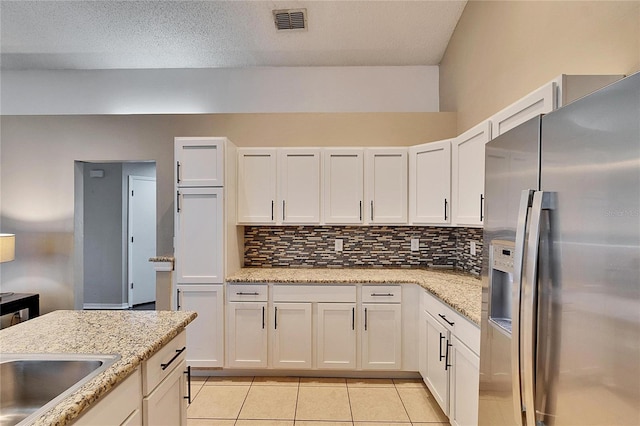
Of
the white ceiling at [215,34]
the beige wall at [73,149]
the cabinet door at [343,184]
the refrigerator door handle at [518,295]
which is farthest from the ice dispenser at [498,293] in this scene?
the white ceiling at [215,34]

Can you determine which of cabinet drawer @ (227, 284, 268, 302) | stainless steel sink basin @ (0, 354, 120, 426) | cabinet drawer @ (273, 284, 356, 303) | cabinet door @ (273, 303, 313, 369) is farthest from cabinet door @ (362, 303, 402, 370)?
stainless steel sink basin @ (0, 354, 120, 426)

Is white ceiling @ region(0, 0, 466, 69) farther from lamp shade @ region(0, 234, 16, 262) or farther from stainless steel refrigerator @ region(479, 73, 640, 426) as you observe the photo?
stainless steel refrigerator @ region(479, 73, 640, 426)

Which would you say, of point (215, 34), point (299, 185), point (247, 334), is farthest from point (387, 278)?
point (215, 34)

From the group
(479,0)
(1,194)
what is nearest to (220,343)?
(1,194)

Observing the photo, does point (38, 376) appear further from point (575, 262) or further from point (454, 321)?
point (454, 321)

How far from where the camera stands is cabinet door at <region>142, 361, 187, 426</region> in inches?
51.3

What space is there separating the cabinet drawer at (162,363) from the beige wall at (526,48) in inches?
92.6

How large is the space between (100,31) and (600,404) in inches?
177

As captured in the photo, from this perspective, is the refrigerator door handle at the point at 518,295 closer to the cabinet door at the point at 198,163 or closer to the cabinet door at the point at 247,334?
the cabinet door at the point at 247,334

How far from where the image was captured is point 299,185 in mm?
3295

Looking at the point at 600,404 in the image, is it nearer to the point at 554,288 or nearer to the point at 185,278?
the point at 554,288

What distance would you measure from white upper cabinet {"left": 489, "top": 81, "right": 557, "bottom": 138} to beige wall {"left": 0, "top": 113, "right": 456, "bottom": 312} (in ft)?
5.46

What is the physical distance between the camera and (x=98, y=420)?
1007 millimetres

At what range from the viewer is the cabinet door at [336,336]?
2.96 meters
